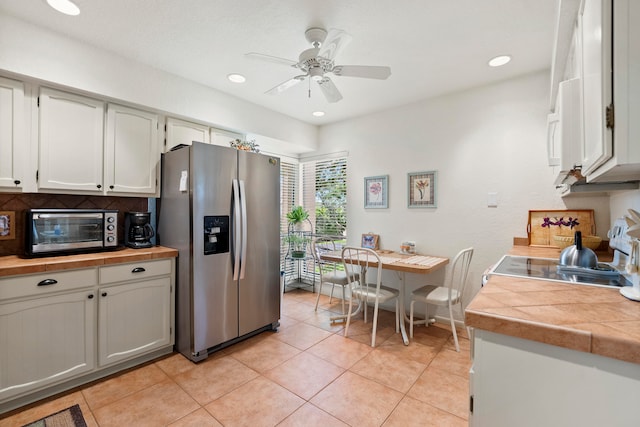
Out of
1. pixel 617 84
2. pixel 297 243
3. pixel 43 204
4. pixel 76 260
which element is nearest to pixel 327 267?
pixel 297 243

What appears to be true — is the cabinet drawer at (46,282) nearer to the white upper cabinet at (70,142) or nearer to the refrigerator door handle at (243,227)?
the white upper cabinet at (70,142)

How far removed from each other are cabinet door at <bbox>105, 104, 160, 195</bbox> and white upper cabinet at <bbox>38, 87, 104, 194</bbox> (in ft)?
0.24

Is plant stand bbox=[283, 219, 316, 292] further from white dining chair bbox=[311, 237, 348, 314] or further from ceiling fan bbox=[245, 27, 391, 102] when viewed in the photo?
ceiling fan bbox=[245, 27, 391, 102]

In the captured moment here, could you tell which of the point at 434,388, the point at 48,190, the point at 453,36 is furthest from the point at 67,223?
the point at 453,36

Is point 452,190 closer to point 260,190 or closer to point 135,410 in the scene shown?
point 260,190

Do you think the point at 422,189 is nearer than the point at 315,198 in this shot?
Yes

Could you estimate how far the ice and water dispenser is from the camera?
2443 mm

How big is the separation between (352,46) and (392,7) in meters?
0.46

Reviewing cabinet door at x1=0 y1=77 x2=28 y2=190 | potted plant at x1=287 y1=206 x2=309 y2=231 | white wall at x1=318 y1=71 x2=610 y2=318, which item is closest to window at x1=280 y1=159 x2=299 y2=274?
potted plant at x1=287 y1=206 x2=309 y2=231

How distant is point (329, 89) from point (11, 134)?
7.19ft

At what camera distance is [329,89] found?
2234mm

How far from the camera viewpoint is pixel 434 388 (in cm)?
204

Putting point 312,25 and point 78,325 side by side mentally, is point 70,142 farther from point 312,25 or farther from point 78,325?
point 312,25

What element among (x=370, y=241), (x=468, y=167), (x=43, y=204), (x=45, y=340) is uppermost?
(x=468, y=167)
